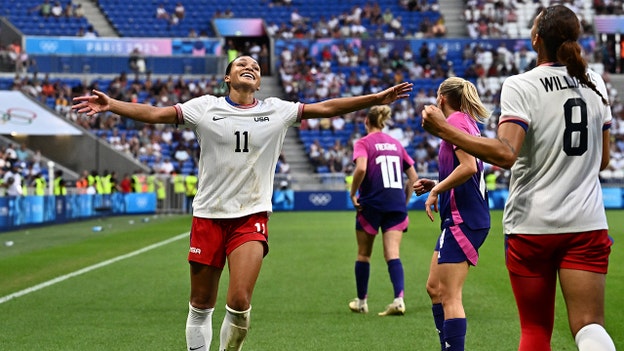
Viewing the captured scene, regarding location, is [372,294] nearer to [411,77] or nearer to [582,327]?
[582,327]

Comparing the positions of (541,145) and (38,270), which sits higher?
(541,145)

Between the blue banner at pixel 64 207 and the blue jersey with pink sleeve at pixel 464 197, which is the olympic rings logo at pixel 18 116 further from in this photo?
the blue jersey with pink sleeve at pixel 464 197

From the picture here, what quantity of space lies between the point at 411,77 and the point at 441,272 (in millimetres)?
43347

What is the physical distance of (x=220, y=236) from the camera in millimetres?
7234

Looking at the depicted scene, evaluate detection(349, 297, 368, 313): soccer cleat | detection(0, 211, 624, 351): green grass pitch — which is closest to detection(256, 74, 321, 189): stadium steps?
detection(0, 211, 624, 351): green grass pitch

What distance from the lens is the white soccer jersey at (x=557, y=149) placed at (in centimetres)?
504

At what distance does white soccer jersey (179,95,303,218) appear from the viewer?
7.23 m

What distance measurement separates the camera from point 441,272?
7.54m

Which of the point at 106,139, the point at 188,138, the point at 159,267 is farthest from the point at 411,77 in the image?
the point at 159,267

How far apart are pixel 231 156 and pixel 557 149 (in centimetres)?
282

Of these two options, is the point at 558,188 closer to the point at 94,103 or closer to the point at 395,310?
the point at 94,103

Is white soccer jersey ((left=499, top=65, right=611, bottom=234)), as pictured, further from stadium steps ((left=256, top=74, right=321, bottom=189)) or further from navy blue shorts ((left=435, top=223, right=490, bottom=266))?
stadium steps ((left=256, top=74, right=321, bottom=189))

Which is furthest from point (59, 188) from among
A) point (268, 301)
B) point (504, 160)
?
point (504, 160)

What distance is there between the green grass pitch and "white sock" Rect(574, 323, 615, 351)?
4.05 m
